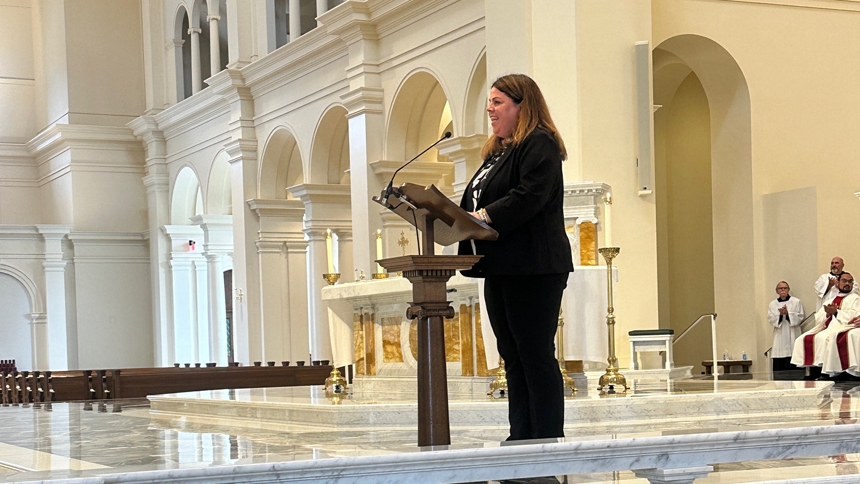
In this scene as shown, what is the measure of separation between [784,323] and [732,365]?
0.75 metres

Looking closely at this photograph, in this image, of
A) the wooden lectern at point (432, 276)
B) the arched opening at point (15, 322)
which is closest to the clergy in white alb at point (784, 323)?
the wooden lectern at point (432, 276)

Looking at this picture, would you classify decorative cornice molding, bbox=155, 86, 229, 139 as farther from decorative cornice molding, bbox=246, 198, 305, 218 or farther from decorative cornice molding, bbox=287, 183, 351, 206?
decorative cornice molding, bbox=287, 183, 351, 206

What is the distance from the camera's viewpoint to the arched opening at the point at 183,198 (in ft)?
80.8

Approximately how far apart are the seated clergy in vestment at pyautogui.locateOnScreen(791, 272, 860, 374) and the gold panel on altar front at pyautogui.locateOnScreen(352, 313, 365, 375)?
4.75 metres

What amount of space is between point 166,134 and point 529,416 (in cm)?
2192

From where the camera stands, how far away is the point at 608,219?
35.2 ft

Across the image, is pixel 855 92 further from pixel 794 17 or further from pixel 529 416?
pixel 529 416

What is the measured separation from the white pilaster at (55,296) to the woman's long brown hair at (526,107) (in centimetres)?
2217

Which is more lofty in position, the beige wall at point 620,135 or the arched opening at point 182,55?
the arched opening at point 182,55

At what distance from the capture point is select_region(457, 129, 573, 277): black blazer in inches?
163

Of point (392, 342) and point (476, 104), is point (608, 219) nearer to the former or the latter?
point (392, 342)

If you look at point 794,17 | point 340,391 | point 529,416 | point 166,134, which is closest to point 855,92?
point 794,17

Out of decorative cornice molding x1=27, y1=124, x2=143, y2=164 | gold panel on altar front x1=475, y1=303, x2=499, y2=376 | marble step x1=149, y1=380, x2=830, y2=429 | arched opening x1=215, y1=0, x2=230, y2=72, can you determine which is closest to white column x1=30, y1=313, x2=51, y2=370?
decorative cornice molding x1=27, y1=124, x2=143, y2=164

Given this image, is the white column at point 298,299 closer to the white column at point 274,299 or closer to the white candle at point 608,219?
the white column at point 274,299
